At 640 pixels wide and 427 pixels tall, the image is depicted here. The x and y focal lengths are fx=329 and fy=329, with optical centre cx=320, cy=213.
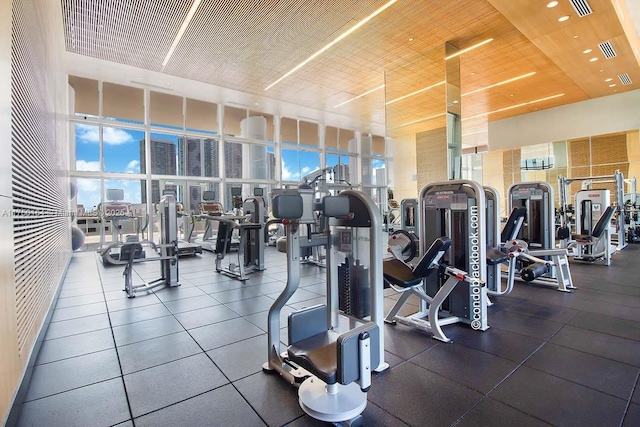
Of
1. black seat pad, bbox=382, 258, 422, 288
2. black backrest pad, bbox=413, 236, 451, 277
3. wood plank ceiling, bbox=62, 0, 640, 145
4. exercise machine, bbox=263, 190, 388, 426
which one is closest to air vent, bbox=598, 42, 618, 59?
wood plank ceiling, bbox=62, 0, 640, 145

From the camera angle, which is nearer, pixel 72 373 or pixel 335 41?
pixel 72 373

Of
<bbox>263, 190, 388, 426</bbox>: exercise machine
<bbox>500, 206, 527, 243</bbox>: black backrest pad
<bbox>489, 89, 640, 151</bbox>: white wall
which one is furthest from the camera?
<bbox>489, 89, 640, 151</bbox>: white wall

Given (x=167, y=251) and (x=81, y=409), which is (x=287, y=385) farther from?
(x=167, y=251)

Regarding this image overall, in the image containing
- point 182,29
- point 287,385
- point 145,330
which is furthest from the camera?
point 182,29

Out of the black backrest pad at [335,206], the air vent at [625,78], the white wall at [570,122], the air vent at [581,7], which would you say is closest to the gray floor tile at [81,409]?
the black backrest pad at [335,206]

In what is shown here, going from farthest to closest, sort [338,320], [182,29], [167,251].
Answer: [182,29] < [167,251] < [338,320]

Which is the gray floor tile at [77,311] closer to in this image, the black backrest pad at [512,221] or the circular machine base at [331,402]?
the circular machine base at [331,402]

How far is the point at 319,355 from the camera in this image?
195 cm

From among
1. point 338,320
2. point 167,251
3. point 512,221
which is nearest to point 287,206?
point 338,320

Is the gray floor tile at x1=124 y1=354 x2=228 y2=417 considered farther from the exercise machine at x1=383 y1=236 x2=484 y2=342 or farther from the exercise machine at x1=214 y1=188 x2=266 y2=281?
the exercise machine at x1=214 y1=188 x2=266 y2=281

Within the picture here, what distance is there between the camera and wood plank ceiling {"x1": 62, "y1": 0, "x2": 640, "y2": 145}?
5.75 m

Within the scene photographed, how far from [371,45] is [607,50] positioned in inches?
216

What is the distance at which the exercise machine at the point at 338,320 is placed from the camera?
5.79ft

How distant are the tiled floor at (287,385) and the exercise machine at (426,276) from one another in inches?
4.1
